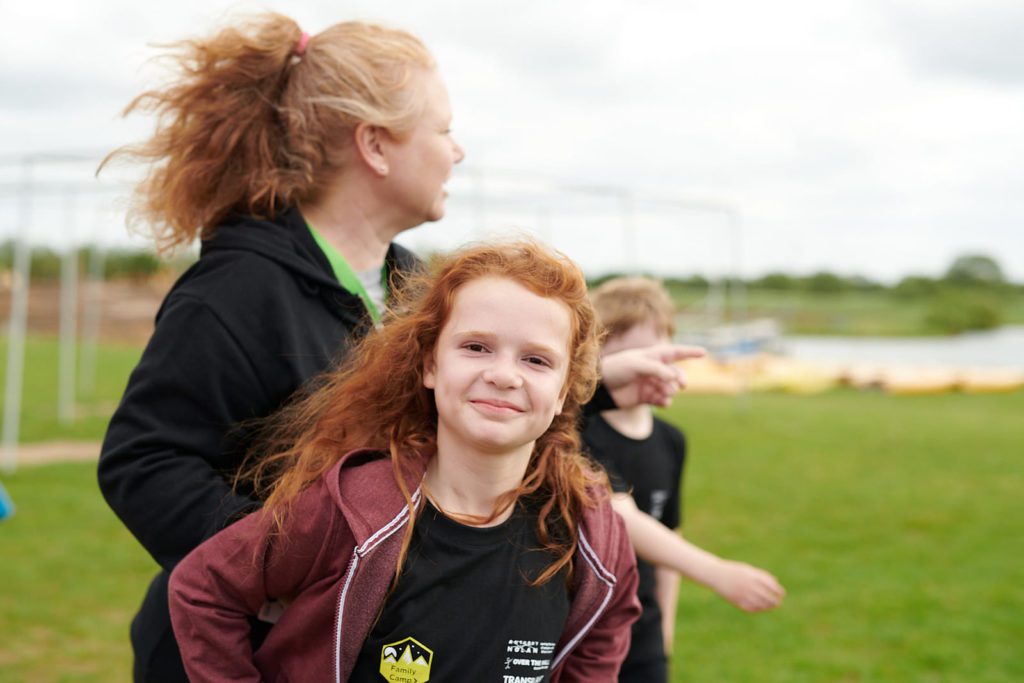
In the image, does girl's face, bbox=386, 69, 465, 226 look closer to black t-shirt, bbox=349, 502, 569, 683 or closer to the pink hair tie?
the pink hair tie

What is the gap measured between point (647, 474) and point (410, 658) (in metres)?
1.47

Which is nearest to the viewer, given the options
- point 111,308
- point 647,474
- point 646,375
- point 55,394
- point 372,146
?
point 372,146

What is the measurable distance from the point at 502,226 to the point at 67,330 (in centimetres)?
1192

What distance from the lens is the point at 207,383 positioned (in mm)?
1838

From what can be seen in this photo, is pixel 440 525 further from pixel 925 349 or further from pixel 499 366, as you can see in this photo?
pixel 925 349

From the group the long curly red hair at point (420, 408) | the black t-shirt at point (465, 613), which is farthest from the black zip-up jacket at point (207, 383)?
the black t-shirt at point (465, 613)

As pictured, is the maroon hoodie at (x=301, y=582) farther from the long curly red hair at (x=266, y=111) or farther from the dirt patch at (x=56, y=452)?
the dirt patch at (x=56, y=452)

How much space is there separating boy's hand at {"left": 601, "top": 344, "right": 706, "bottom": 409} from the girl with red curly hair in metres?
0.36

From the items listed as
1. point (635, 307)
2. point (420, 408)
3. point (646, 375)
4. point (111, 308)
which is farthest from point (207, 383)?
point (111, 308)

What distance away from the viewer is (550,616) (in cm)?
177

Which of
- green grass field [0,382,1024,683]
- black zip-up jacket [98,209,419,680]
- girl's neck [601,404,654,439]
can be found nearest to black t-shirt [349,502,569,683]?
black zip-up jacket [98,209,419,680]

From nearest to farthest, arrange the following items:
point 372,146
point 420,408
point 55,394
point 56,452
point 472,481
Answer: point 472,481, point 420,408, point 372,146, point 56,452, point 55,394

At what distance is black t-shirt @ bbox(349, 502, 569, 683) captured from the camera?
1.68 metres

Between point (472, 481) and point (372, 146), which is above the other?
point (372, 146)
